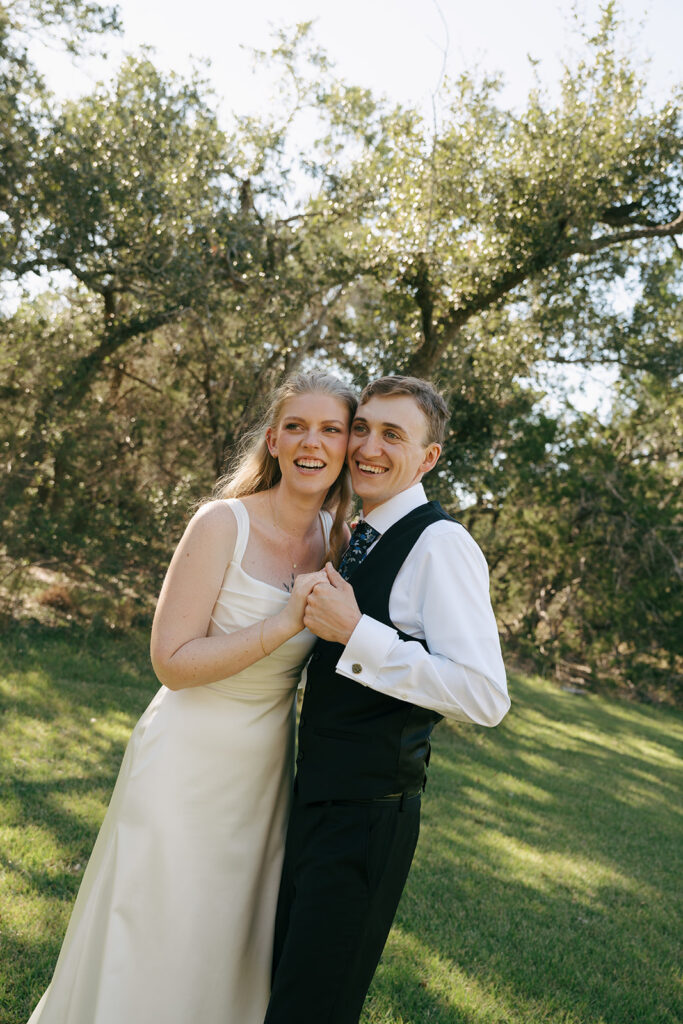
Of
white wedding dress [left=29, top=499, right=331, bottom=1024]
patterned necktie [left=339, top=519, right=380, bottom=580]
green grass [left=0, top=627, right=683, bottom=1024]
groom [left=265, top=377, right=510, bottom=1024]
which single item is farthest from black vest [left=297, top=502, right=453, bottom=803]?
green grass [left=0, top=627, right=683, bottom=1024]

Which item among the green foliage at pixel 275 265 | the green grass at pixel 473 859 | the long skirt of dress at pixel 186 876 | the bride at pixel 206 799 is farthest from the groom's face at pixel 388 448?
the green foliage at pixel 275 265

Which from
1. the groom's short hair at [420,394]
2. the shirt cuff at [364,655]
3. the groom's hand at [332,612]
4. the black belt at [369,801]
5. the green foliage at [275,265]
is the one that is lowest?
the black belt at [369,801]

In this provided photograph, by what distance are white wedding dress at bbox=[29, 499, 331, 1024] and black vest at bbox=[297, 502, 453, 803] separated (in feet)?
0.75

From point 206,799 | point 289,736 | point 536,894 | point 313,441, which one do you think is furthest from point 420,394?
Answer: point 536,894

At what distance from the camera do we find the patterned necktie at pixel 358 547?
8.63 ft

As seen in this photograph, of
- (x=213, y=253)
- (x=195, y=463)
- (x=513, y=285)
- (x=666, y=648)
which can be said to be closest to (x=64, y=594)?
(x=195, y=463)

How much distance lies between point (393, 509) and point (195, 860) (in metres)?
1.21

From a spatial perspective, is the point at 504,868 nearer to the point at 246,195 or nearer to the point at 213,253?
the point at 213,253

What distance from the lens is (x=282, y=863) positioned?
2.69 m

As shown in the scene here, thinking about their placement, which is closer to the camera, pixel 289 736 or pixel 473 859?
pixel 289 736

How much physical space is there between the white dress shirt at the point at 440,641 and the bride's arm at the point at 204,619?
0.75 feet

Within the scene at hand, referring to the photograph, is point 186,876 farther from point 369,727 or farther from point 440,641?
point 440,641

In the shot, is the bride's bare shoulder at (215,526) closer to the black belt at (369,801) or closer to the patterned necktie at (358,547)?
the patterned necktie at (358,547)

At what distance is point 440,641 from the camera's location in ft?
7.64
